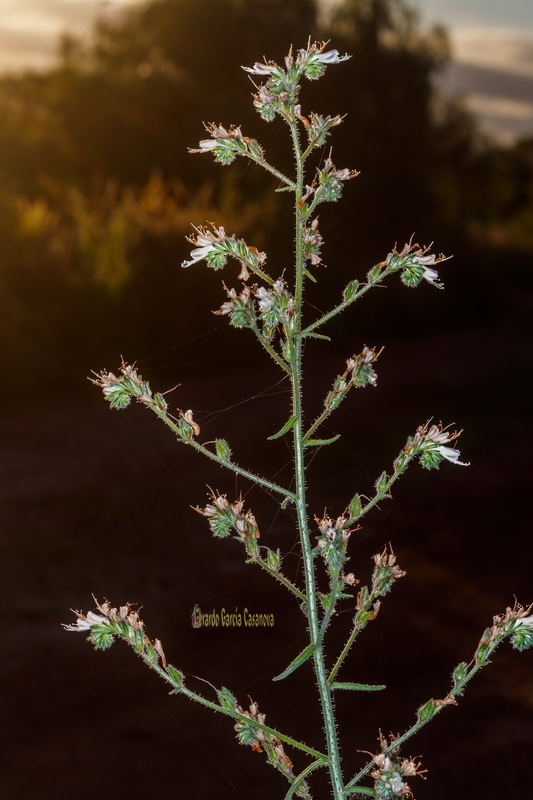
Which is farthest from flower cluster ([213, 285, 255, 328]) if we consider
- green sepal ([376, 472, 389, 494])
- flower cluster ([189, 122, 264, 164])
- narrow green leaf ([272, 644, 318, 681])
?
narrow green leaf ([272, 644, 318, 681])

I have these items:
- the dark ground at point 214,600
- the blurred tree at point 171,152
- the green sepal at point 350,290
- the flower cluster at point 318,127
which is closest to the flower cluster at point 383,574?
the green sepal at point 350,290

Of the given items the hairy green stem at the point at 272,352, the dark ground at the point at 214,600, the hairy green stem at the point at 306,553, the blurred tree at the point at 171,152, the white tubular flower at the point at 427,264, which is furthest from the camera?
the blurred tree at the point at 171,152

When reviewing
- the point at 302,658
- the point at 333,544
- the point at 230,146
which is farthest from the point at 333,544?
the point at 230,146

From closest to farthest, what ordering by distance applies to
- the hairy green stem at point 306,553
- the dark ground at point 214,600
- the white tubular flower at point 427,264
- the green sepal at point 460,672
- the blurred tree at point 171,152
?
the hairy green stem at point 306,553 → the white tubular flower at point 427,264 → the green sepal at point 460,672 → the dark ground at point 214,600 → the blurred tree at point 171,152

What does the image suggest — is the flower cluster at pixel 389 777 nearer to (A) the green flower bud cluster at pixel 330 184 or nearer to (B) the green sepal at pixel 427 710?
(B) the green sepal at pixel 427 710

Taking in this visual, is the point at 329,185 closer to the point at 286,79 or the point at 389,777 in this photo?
the point at 286,79

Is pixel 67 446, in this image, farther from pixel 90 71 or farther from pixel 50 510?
pixel 90 71

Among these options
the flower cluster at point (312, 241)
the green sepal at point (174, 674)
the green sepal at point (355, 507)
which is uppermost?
the flower cluster at point (312, 241)

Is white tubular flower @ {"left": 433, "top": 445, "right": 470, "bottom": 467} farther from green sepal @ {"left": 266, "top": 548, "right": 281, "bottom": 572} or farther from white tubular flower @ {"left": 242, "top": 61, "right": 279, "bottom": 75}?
white tubular flower @ {"left": 242, "top": 61, "right": 279, "bottom": 75}

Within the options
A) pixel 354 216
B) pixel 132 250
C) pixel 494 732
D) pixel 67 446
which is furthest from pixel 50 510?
pixel 354 216

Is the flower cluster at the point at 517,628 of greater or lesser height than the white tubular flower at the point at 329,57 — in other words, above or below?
below

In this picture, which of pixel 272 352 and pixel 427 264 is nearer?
pixel 272 352
